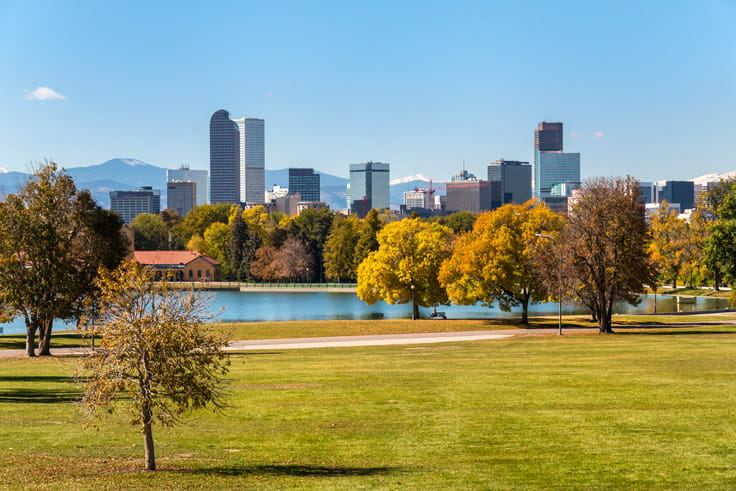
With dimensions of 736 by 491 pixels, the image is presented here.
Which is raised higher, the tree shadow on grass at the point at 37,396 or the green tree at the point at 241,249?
the green tree at the point at 241,249

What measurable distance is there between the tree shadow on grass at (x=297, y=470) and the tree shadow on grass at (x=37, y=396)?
1020 cm

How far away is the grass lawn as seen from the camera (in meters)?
16.7

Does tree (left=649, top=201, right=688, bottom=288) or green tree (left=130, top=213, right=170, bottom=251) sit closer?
tree (left=649, top=201, right=688, bottom=288)

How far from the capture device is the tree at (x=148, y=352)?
15.4 m

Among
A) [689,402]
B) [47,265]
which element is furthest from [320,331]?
[689,402]

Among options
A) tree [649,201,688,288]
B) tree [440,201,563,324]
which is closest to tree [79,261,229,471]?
tree [440,201,563,324]

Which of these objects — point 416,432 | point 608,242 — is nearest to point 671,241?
point 608,242

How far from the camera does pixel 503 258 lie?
65.8 meters

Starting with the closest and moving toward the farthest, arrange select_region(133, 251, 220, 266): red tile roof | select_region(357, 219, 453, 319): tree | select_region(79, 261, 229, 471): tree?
select_region(79, 261, 229, 471): tree < select_region(357, 219, 453, 319): tree < select_region(133, 251, 220, 266): red tile roof

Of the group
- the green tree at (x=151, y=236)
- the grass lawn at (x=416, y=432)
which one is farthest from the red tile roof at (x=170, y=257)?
the grass lawn at (x=416, y=432)

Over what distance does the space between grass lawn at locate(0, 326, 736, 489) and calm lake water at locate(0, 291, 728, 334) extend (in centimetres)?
4964

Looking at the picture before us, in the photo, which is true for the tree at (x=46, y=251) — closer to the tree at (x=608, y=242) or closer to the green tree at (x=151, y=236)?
the tree at (x=608, y=242)

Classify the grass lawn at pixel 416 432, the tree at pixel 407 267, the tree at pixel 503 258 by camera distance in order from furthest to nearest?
the tree at pixel 407 267, the tree at pixel 503 258, the grass lawn at pixel 416 432

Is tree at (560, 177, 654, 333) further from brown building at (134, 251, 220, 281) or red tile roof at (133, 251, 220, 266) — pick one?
red tile roof at (133, 251, 220, 266)
